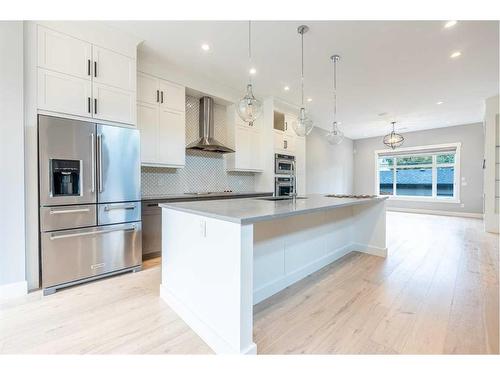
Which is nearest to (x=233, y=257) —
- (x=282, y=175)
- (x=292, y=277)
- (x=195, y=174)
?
(x=292, y=277)

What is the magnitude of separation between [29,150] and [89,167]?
0.51 metres

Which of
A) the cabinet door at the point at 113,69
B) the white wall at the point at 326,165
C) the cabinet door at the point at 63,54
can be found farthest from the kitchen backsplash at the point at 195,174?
the white wall at the point at 326,165

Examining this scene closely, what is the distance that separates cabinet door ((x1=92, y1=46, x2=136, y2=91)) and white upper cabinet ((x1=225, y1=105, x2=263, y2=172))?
2.03 meters

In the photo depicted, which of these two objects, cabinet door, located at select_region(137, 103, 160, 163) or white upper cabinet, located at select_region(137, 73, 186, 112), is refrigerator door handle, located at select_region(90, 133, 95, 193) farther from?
white upper cabinet, located at select_region(137, 73, 186, 112)

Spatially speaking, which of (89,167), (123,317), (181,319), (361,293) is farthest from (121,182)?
(361,293)

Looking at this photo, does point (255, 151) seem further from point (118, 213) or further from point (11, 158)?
point (11, 158)

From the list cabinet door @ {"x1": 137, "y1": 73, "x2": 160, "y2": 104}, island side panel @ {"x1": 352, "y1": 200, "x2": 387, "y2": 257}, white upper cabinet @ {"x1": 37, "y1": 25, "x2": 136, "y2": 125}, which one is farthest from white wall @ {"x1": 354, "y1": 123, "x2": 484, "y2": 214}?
white upper cabinet @ {"x1": 37, "y1": 25, "x2": 136, "y2": 125}

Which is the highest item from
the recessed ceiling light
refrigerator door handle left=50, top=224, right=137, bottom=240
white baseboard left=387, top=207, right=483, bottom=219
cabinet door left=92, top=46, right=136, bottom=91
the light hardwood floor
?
the recessed ceiling light

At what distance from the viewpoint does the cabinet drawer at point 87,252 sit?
2.28m

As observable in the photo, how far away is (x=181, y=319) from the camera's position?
186 centimetres

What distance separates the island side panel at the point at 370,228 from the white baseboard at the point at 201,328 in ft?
8.78

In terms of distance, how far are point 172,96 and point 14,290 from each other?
2974 mm

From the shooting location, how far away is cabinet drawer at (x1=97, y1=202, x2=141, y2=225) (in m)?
2.54

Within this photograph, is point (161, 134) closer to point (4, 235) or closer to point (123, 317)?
point (4, 235)
